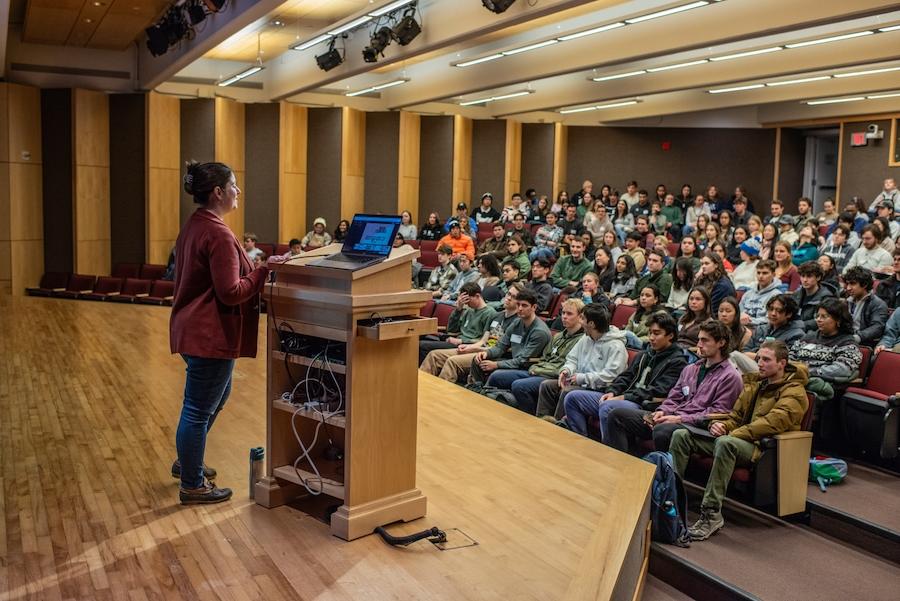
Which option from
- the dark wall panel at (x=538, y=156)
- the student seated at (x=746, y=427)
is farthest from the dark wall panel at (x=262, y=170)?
the student seated at (x=746, y=427)

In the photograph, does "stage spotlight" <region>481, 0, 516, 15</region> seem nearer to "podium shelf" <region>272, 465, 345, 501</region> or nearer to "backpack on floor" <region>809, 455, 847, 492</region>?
"backpack on floor" <region>809, 455, 847, 492</region>

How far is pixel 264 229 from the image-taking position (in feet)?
34.3

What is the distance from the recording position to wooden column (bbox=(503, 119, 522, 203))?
38.8 ft

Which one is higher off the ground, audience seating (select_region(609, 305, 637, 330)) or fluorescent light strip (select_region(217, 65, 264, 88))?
fluorescent light strip (select_region(217, 65, 264, 88))

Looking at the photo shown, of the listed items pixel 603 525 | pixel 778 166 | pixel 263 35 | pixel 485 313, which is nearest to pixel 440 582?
pixel 603 525

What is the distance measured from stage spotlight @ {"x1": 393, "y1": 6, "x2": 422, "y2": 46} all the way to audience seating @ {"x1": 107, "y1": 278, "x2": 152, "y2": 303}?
3.61m

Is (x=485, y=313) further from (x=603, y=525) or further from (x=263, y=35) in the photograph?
(x=263, y=35)

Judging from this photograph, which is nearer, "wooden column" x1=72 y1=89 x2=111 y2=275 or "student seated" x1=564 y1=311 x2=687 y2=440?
"student seated" x1=564 y1=311 x2=687 y2=440

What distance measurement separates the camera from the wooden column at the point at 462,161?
11.4 m

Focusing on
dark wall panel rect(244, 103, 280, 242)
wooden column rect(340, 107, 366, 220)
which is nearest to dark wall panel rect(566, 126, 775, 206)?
wooden column rect(340, 107, 366, 220)

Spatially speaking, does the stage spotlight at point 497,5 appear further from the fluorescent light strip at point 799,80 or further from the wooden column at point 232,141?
the wooden column at point 232,141

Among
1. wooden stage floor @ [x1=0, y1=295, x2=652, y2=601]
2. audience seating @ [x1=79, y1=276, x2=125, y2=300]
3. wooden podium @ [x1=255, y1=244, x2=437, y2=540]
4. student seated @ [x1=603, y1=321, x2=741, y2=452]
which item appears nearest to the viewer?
wooden stage floor @ [x1=0, y1=295, x2=652, y2=601]

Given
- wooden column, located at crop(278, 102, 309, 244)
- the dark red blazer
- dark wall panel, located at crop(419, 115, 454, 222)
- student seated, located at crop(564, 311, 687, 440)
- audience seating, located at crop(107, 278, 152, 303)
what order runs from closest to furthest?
the dark red blazer
student seated, located at crop(564, 311, 687, 440)
audience seating, located at crop(107, 278, 152, 303)
wooden column, located at crop(278, 102, 309, 244)
dark wall panel, located at crop(419, 115, 454, 222)

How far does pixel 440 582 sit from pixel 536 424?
1602 millimetres
